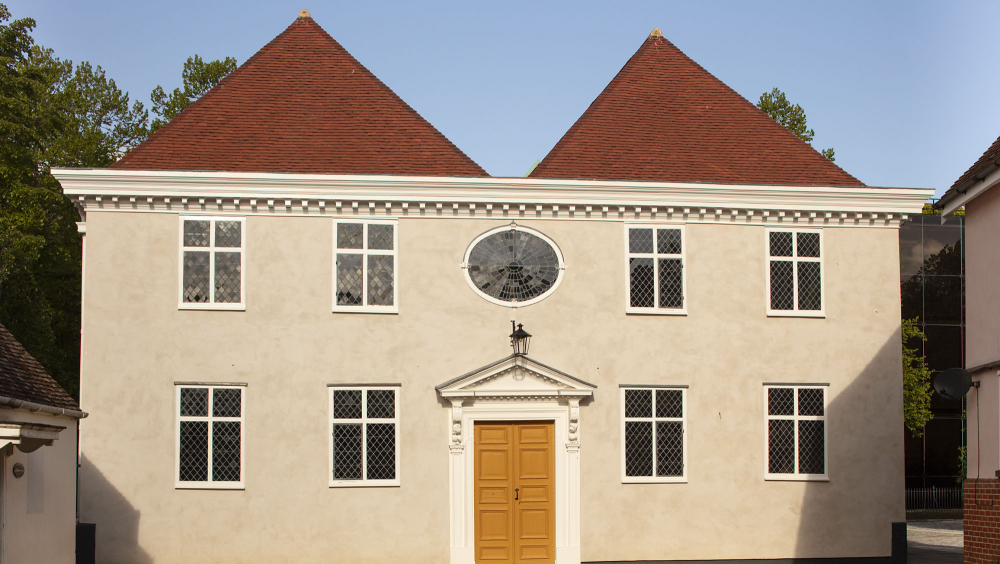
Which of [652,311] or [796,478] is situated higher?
[652,311]

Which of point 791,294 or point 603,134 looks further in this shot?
point 603,134

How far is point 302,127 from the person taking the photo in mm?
19656

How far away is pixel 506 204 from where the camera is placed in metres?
18.3

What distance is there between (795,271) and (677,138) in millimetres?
3778

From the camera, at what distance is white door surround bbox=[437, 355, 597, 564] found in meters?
17.7

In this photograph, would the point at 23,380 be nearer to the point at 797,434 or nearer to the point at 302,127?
the point at 302,127

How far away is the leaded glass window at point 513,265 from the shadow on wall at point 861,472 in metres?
5.56

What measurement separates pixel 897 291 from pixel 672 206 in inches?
183

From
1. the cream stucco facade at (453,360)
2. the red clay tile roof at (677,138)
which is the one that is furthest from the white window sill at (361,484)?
the red clay tile roof at (677,138)

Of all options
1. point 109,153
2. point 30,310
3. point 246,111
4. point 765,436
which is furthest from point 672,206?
point 109,153

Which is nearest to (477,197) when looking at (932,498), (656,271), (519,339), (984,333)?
(519,339)

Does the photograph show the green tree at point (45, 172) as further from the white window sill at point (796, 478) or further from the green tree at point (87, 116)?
the white window sill at point (796, 478)

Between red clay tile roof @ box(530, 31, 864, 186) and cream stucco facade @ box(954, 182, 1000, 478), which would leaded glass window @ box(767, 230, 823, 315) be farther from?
cream stucco facade @ box(954, 182, 1000, 478)

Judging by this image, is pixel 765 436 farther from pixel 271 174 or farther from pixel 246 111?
pixel 246 111
